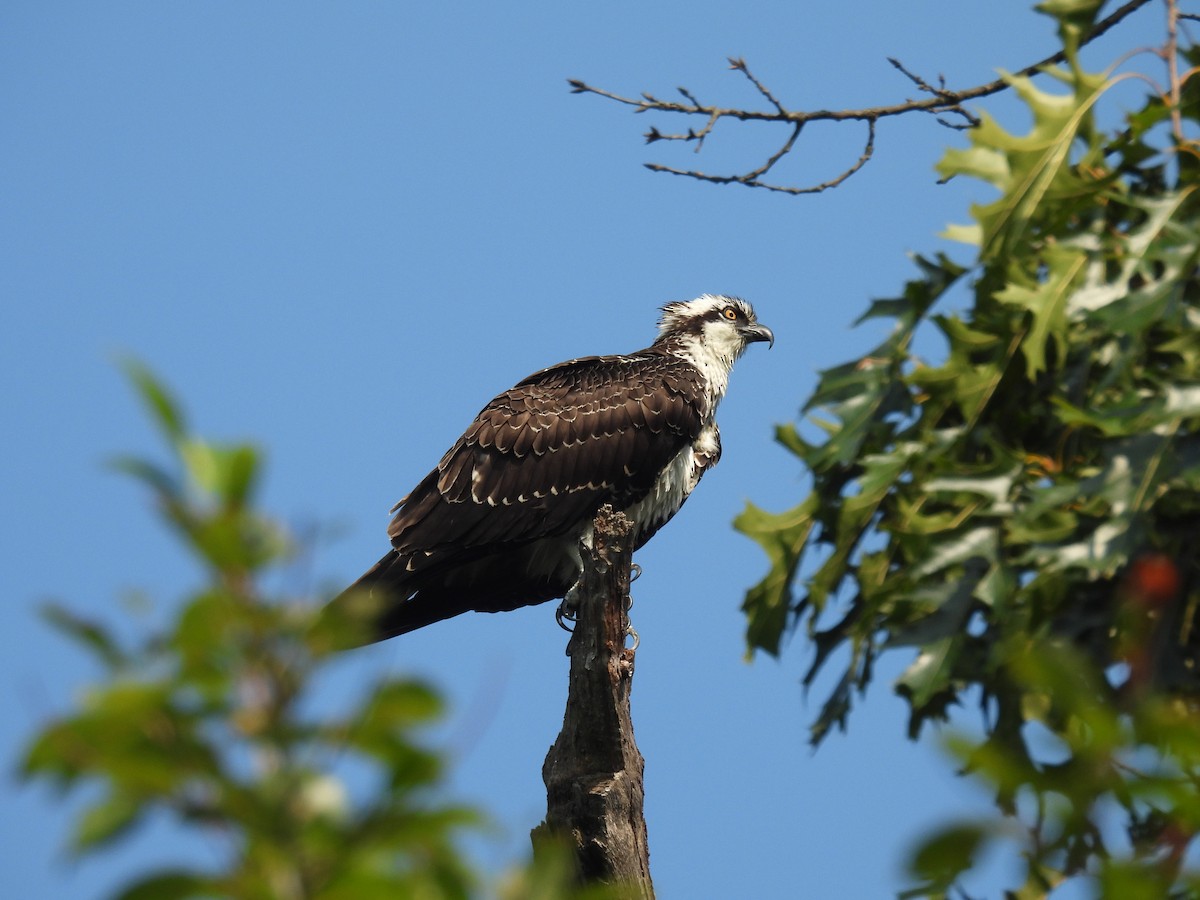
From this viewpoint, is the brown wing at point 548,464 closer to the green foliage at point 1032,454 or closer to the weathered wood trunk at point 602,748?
the weathered wood trunk at point 602,748

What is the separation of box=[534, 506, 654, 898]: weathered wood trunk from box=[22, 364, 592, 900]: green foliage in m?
4.88

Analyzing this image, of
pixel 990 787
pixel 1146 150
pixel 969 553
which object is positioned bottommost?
pixel 990 787

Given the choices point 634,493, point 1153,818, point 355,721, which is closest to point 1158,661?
point 1153,818

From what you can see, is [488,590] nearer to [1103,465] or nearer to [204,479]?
[1103,465]

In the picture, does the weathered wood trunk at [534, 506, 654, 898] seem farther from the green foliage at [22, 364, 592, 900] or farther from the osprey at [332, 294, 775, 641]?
the green foliage at [22, 364, 592, 900]

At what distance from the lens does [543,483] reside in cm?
923

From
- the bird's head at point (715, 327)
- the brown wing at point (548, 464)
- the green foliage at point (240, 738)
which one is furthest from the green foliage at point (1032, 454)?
the bird's head at point (715, 327)

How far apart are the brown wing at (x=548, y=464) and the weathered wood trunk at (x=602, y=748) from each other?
2.01 m

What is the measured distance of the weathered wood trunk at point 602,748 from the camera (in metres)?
6.41

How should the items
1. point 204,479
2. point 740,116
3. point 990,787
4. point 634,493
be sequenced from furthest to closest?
point 634,493, point 740,116, point 990,787, point 204,479

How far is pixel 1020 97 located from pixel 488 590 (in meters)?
6.12

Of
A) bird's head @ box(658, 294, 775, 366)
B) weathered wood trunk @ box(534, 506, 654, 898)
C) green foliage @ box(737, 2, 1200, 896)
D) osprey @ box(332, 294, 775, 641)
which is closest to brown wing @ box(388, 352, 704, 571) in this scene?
osprey @ box(332, 294, 775, 641)

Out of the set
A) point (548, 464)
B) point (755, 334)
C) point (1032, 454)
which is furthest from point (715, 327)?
point (1032, 454)

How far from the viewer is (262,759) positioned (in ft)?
4.97
